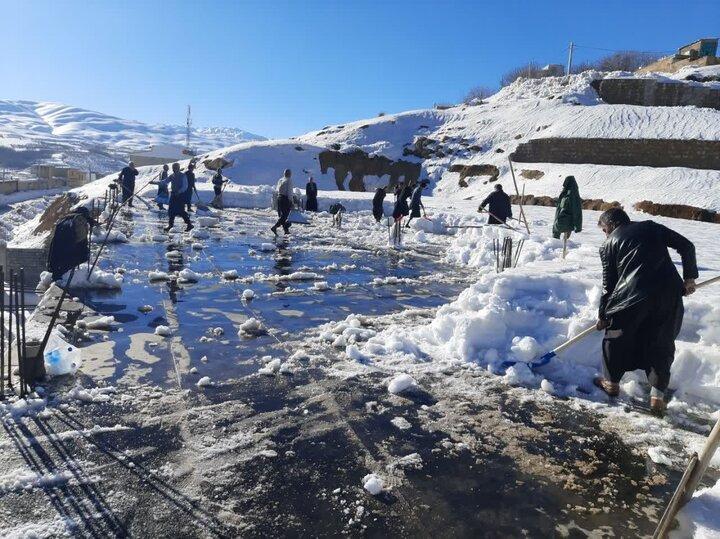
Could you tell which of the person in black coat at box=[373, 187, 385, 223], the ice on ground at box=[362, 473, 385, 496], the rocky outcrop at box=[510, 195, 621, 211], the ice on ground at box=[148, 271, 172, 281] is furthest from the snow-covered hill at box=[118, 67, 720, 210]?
the ice on ground at box=[362, 473, 385, 496]

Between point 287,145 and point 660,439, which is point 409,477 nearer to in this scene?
point 660,439

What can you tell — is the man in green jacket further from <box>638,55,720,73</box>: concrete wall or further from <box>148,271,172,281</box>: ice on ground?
<box>638,55,720,73</box>: concrete wall

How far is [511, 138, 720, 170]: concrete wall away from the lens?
27016 mm

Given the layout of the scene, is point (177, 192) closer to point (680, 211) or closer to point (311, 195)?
point (311, 195)

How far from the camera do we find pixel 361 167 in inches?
1538

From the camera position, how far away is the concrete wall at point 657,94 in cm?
3519

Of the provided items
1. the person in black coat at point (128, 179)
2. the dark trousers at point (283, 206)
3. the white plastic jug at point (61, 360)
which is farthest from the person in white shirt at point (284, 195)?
the white plastic jug at point (61, 360)

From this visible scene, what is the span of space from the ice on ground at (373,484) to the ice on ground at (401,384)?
126 cm

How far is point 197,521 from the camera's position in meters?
2.47

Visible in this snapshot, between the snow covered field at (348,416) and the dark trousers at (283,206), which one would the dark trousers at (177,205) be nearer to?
the dark trousers at (283,206)

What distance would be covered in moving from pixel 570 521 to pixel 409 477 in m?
0.84

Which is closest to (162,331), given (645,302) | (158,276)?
(158,276)

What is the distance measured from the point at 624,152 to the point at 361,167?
1775cm

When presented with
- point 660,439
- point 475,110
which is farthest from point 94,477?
point 475,110
